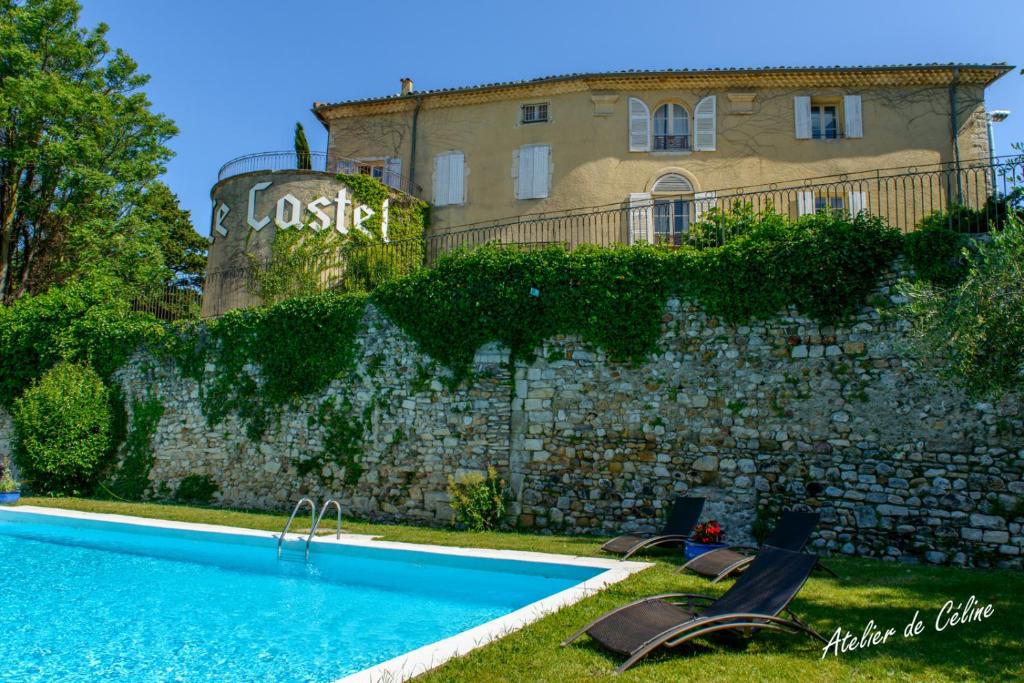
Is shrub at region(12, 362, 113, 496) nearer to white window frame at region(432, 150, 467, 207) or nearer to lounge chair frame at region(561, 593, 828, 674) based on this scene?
white window frame at region(432, 150, 467, 207)

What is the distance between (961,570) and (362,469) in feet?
31.7

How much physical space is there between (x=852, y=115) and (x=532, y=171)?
893 centimetres

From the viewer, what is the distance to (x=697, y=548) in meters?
9.09

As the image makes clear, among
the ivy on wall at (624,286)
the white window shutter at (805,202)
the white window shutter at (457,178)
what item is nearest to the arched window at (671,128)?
the white window shutter at (805,202)

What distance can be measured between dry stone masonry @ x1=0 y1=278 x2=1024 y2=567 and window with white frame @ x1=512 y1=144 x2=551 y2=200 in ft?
27.5

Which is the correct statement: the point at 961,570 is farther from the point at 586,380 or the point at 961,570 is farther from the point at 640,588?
the point at 586,380

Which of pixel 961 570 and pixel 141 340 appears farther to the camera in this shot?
pixel 141 340

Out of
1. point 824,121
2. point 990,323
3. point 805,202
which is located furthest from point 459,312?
point 824,121

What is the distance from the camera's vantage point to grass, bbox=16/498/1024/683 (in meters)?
4.80

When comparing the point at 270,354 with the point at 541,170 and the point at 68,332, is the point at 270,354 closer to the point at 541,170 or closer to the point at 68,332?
the point at 68,332

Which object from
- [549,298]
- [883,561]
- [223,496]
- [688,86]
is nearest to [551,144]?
[688,86]

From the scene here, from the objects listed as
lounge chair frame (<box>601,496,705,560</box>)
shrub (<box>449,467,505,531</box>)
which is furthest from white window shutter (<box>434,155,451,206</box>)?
lounge chair frame (<box>601,496,705,560</box>)

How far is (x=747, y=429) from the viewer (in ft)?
35.7

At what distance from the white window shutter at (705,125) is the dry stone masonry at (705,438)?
1001 cm
